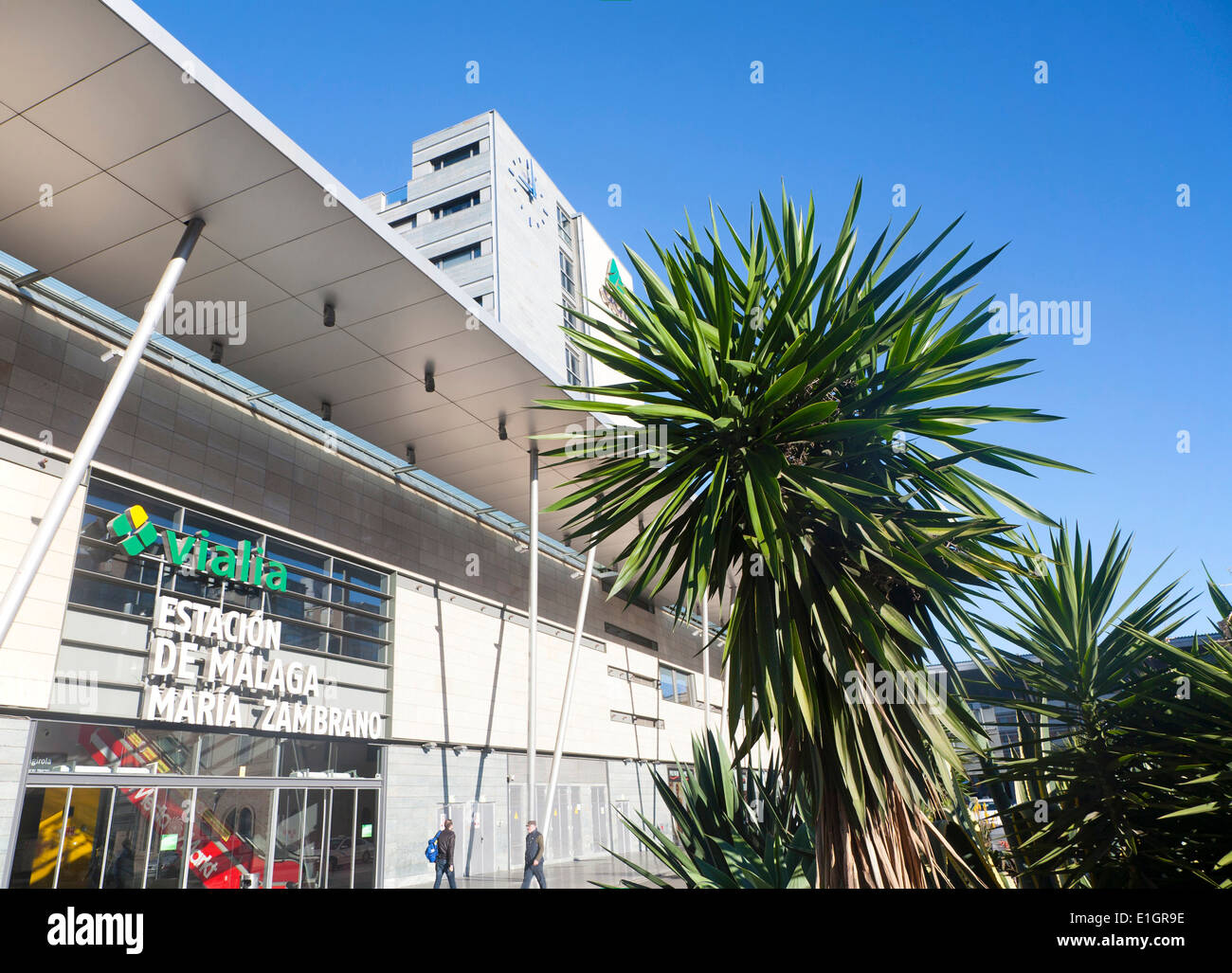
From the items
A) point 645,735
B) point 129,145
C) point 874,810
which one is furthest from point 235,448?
point 645,735

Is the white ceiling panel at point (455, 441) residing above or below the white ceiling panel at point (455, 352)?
below

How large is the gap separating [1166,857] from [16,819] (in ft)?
40.4

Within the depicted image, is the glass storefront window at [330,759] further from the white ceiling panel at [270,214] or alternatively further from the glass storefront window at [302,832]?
the white ceiling panel at [270,214]

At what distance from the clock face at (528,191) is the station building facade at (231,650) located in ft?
83.5

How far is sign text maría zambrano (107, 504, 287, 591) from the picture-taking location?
12.3 metres

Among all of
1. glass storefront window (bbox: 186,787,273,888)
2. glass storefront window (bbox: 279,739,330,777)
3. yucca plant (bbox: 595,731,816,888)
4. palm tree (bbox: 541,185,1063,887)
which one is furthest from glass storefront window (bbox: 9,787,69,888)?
palm tree (bbox: 541,185,1063,887)

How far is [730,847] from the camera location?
16.8 feet

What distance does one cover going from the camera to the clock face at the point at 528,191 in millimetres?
41969

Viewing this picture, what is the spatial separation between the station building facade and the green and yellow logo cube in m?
0.03

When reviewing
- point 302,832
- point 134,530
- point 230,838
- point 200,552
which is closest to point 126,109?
point 134,530

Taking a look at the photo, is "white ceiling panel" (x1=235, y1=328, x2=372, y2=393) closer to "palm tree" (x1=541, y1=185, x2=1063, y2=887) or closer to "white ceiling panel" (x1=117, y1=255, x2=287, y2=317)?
"white ceiling panel" (x1=117, y1=255, x2=287, y2=317)

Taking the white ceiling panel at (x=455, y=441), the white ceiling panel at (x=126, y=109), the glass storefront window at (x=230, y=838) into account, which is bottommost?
the glass storefront window at (x=230, y=838)

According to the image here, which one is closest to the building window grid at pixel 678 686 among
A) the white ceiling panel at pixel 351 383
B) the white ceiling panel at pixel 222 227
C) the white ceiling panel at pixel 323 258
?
the white ceiling panel at pixel 222 227
